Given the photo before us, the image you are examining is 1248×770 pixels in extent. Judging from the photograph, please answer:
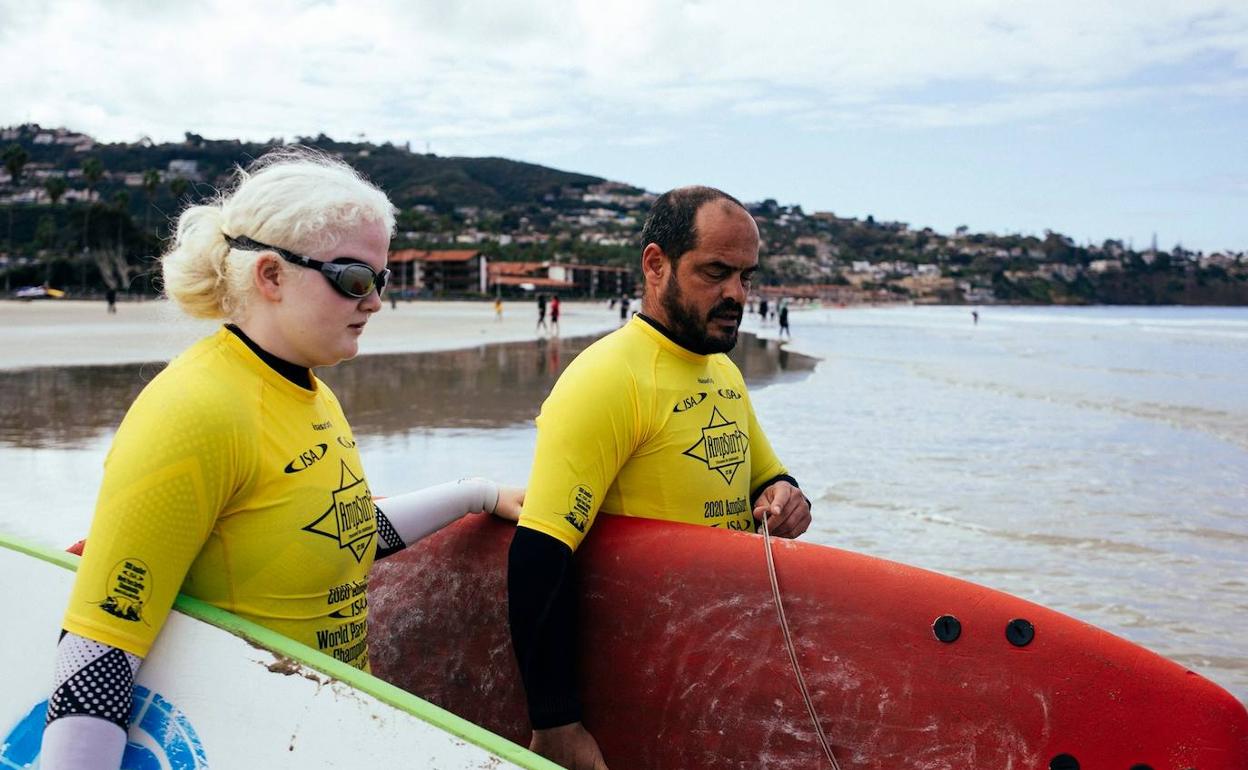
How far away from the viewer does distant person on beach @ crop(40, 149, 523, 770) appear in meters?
1.51

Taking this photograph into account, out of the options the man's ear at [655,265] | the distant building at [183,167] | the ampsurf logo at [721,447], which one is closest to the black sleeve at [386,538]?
the ampsurf logo at [721,447]

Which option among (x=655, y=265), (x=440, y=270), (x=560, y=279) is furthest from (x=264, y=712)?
(x=440, y=270)

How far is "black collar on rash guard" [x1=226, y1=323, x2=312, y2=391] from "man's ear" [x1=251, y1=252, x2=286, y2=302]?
0.08m

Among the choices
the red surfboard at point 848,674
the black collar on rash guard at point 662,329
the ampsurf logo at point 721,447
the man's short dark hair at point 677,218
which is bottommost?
the red surfboard at point 848,674

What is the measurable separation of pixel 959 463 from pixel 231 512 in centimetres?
926

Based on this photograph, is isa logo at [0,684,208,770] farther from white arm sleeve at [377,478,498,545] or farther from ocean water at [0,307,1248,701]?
ocean water at [0,307,1248,701]

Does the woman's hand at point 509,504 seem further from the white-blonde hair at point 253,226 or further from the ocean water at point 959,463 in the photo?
the ocean water at point 959,463

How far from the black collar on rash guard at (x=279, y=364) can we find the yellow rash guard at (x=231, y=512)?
16 mm

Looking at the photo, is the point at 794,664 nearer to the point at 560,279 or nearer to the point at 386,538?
the point at 386,538

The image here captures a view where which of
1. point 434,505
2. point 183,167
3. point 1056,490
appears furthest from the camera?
point 183,167

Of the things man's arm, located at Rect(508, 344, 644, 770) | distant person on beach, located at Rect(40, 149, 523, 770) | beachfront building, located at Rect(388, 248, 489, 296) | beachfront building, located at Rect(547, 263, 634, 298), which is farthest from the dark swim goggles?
beachfront building, located at Rect(547, 263, 634, 298)

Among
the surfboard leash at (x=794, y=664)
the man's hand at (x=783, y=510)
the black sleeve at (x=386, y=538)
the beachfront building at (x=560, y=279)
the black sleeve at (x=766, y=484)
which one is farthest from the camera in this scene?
the beachfront building at (x=560, y=279)

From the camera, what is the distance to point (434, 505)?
8.20ft

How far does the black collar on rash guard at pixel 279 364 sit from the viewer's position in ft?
5.83
